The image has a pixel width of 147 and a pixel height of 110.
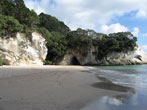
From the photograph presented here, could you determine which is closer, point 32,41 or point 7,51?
point 7,51

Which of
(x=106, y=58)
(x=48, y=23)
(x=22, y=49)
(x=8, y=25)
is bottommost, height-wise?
(x=106, y=58)

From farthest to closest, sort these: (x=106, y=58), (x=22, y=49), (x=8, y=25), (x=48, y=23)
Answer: (x=48, y=23) → (x=106, y=58) → (x=22, y=49) → (x=8, y=25)

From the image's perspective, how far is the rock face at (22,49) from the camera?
1823 cm

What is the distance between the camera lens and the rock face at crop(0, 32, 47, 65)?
59.8 ft

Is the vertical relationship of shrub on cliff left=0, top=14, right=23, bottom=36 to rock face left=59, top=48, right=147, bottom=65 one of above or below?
above

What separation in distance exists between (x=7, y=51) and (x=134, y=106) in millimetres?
19962

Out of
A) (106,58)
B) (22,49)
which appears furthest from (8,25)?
(106,58)

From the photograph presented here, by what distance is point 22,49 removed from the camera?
2044 centimetres

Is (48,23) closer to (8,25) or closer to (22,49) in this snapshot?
(22,49)

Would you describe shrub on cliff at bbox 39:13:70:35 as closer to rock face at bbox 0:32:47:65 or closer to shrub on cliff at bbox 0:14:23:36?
rock face at bbox 0:32:47:65

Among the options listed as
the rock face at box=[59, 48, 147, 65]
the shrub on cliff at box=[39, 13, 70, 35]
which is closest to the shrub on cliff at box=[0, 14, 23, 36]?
the rock face at box=[59, 48, 147, 65]

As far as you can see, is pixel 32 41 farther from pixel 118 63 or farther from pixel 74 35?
pixel 118 63

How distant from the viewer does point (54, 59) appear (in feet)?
94.6

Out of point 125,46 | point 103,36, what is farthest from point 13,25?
point 125,46
